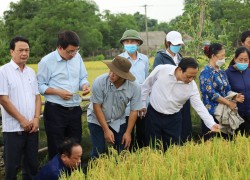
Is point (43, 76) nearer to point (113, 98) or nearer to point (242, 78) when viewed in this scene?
point (113, 98)

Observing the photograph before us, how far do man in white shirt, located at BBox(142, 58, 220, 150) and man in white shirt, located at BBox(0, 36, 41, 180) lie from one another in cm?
116

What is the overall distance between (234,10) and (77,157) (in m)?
40.5

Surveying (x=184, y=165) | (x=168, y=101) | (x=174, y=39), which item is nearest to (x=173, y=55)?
(x=174, y=39)

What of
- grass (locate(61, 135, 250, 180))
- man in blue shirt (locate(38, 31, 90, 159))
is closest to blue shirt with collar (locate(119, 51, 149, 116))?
man in blue shirt (locate(38, 31, 90, 159))

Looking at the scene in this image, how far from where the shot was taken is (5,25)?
43.9 m

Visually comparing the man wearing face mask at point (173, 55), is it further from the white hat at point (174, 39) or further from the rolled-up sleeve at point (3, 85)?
the rolled-up sleeve at point (3, 85)

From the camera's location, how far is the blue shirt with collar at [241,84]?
4355 millimetres

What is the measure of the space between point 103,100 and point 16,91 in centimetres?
79

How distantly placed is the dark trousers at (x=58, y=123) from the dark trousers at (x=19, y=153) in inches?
7.6

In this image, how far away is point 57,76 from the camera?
3818 mm

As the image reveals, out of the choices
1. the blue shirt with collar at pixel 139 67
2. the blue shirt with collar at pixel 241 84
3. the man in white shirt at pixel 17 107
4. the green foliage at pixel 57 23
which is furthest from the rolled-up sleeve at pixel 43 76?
the green foliage at pixel 57 23

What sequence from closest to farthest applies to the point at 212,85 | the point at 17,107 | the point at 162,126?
1. the point at 17,107
2. the point at 162,126
3. the point at 212,85

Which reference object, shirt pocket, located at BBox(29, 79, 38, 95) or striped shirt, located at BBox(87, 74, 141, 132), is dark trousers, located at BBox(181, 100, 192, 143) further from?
shirt pocket, located at BBox(29, 79, 38, 95)

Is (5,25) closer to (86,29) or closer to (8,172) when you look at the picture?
(86,29)
